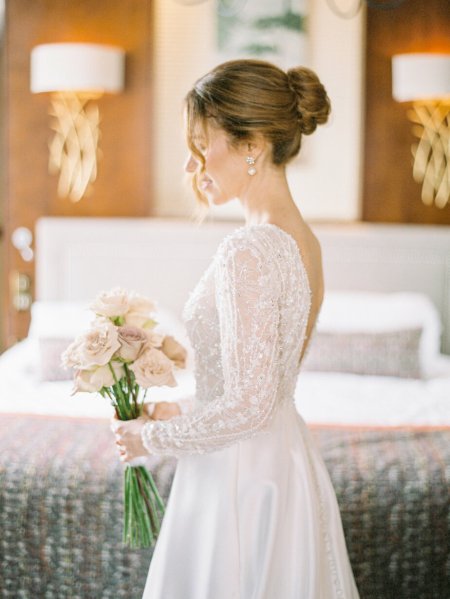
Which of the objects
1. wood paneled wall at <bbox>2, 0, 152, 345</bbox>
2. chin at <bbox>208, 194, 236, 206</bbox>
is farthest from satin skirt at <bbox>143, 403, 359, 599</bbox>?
wood paneled wall at <bbox>2, 0, 152, 345</bbox>

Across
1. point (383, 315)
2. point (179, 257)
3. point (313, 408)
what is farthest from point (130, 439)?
point (179, 257)

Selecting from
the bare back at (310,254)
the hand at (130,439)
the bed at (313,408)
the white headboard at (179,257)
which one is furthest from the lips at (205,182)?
the white headboard at (179,257)

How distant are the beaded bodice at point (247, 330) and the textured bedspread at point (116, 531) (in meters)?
0.75

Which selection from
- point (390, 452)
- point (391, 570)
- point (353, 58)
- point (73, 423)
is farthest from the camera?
point (353, 58)

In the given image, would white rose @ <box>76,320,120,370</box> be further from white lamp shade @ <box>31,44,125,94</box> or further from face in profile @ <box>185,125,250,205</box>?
white lamp shade @ <box>31,44,125,94</box>

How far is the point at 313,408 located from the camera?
326 cm

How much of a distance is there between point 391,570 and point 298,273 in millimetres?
1095

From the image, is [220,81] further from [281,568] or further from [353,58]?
[353,58]

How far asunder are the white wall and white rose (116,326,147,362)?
280 centimetres

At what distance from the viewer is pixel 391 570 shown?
2.35 m

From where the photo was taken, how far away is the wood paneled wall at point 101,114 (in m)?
4.48

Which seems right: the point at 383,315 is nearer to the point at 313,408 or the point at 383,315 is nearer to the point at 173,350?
the point at 313,408

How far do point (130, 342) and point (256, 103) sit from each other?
22.8 inches

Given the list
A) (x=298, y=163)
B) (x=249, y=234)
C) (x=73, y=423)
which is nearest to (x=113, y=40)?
(x=298, y=163)
